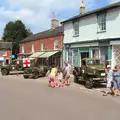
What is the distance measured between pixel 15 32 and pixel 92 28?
1886 inches

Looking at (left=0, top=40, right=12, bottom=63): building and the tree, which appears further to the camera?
the tree

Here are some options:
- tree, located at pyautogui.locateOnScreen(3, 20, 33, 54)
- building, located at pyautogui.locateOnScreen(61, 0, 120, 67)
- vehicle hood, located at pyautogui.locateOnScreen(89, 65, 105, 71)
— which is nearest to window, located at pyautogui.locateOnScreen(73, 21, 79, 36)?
building, located at pyautogui.locateOnScreen(61, 0, 120, 67)

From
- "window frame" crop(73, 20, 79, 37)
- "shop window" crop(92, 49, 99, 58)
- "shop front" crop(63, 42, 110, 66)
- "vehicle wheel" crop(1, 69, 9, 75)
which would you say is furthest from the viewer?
"vehicle wheel" crop(1, 69, 9, 75)

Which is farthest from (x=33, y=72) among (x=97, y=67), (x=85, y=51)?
(x=97, y=67)

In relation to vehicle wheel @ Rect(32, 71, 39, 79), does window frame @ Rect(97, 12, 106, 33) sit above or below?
above

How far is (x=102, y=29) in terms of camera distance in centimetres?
2648

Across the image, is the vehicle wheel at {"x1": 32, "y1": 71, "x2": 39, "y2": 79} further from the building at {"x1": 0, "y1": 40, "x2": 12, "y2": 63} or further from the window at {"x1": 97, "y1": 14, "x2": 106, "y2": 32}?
the building at {"x1": 0, "y1": 40, "x2": 12, "y2": 63}

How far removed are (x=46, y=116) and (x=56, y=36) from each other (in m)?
28.1

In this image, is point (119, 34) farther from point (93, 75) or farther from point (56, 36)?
point (56, 36)

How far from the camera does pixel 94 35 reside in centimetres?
2738

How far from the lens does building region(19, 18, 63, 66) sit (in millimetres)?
35544

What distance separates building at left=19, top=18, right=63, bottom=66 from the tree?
22735mm

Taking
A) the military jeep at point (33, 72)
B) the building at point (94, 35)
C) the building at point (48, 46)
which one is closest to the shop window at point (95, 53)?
the building at point (94, 35)

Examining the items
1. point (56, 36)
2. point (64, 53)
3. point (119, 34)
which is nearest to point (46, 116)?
point (119, 34)
